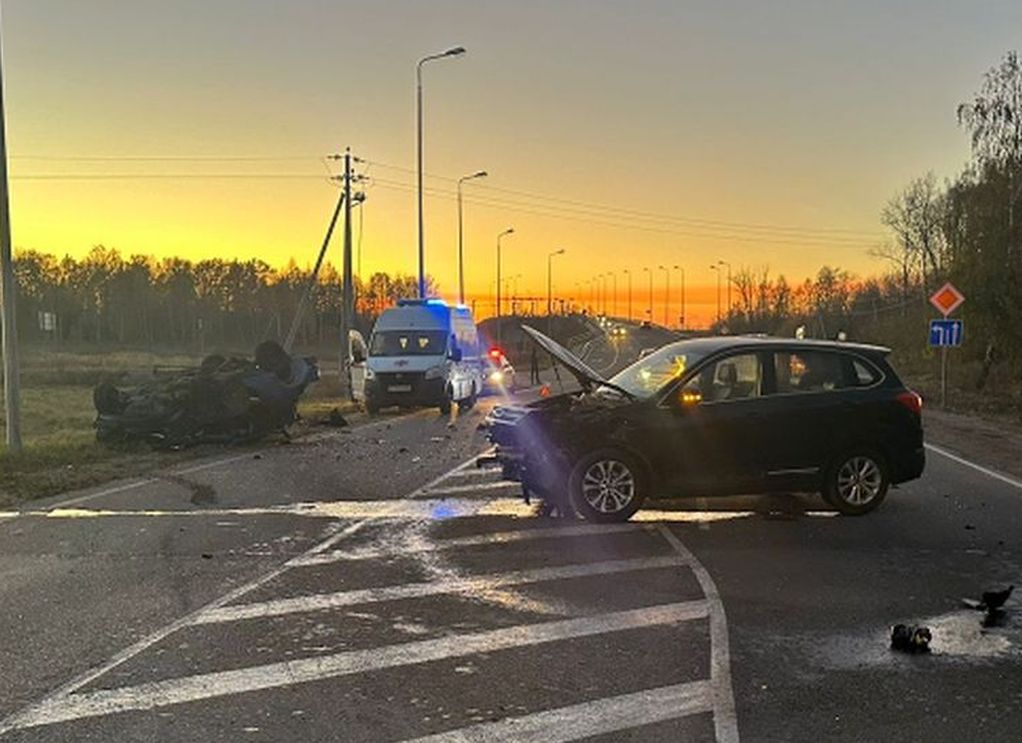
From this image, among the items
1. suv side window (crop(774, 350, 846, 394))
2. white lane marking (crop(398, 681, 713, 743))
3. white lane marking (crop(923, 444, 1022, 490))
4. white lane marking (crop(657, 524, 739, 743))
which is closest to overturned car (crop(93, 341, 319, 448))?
suv side window (crop(774, 350, 846, 394))

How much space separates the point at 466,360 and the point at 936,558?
1917cm

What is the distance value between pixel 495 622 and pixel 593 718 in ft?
5.33

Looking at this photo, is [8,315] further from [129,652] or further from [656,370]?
[129,652]

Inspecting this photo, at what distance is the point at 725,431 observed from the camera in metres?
9.73

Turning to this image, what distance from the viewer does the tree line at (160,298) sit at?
4277 inches

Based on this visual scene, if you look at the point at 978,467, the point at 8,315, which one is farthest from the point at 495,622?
the point at 8,315

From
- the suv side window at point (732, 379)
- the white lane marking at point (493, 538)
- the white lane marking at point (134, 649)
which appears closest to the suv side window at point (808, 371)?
the suv side window at point (732, 379)

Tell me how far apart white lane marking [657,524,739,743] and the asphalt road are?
23mm

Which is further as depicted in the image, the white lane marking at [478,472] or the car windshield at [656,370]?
the white lane marking at [478,472]

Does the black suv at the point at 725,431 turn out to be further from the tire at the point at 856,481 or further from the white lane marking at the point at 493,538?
the white lane marking at the point at 493,538

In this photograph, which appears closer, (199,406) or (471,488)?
(471,488)

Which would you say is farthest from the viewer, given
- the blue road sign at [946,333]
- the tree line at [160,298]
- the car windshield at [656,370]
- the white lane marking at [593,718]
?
the tree line at [160,298]

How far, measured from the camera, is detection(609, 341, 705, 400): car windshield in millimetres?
10016

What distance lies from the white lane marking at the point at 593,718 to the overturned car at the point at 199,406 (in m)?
12.7
